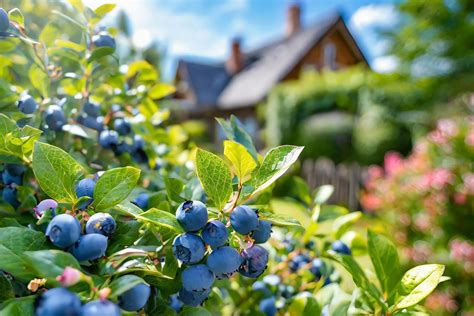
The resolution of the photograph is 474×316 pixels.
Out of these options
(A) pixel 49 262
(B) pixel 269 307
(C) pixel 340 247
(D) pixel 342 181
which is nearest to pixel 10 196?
Answer: (A) pixel 49 262

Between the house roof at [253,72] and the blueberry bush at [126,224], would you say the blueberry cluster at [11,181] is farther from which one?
the house roof at [253,72]

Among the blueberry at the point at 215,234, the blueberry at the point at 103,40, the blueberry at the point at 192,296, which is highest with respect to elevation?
the blueberry at the point at 103,40

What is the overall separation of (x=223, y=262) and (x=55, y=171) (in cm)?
22

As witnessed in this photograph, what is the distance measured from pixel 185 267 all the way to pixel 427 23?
18.9 meters

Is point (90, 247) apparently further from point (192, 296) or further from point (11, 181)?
point (11, 181)

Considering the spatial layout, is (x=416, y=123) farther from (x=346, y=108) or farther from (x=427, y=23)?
(x=427, y=23)

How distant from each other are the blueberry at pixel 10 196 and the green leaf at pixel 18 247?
267 millimetres

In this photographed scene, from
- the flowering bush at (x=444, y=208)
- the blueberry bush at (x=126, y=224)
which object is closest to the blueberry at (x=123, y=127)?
the blueberry bush at (x=126, y=224)

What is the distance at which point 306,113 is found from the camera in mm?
13523

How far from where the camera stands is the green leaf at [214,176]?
528 mm

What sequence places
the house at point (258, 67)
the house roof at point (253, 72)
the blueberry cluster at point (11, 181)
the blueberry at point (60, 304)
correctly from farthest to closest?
1. the house at point (258, 67)
2. the house roof at point (253, 72)
3. the blueberry cluster at point (11, 181)
4. the blueberry at point (60, 304)

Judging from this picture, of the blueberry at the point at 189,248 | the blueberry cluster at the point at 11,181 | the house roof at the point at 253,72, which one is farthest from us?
the house roof at the point at 253,72

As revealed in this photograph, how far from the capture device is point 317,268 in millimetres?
893

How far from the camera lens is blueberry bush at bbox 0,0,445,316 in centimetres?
45
